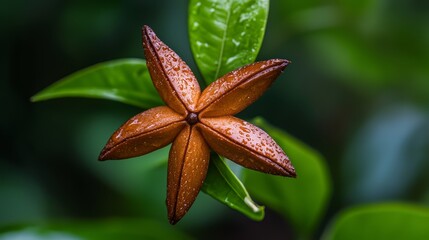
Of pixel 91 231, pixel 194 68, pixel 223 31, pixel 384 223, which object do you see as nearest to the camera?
pixel 223 31

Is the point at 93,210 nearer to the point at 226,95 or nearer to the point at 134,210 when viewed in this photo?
the point at 134,210

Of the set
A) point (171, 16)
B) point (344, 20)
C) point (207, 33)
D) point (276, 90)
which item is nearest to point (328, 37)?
point (344, 20)

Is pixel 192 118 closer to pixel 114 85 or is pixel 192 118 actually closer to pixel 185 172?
pixel 185 172

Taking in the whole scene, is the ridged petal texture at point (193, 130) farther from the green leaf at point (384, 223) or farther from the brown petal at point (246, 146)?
the green leaf at point (384, 223)

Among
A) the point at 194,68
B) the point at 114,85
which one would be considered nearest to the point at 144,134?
the point at 114,85

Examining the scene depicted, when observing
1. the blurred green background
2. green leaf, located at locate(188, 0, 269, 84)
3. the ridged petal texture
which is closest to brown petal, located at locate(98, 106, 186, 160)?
the ridged petal texture

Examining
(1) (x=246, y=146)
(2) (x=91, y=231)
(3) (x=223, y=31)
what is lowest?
(2) (x=91, y=231)

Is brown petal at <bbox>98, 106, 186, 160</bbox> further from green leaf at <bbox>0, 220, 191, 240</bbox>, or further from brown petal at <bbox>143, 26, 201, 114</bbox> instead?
green leaf at <bbox>0, 220, 191, 240</bbox>
